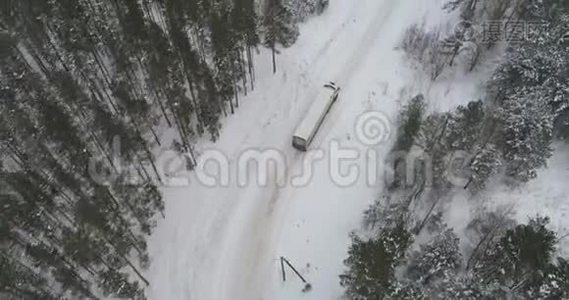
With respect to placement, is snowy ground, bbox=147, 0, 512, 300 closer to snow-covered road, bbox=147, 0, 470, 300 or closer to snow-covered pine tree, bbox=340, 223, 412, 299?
snow-covered road, bbox=147, 0, 470, 300

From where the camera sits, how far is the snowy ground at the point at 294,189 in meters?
41.1

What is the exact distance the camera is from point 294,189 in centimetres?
4566

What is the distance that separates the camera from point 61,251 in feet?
125

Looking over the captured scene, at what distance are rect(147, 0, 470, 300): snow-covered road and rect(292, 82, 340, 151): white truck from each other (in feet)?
3.61

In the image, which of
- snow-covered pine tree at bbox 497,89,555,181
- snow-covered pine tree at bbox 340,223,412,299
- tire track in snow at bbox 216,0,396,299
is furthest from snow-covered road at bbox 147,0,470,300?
snow-covered pine tree at bbox 497,89,555,181

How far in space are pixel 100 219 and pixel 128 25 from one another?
18094 millimetres

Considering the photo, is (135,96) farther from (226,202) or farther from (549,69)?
(549,69)

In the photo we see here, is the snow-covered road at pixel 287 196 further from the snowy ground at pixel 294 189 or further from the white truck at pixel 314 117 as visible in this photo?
the white truck at pixel 314 117

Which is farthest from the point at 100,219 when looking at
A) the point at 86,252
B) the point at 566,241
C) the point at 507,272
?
the point at 566,241

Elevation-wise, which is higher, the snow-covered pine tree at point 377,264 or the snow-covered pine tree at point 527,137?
the snow-covered pine tree at point 527,137

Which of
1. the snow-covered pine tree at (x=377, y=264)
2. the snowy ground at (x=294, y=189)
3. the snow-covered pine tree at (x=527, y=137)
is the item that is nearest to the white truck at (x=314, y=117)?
the snowy ground at (x=294, y=189)

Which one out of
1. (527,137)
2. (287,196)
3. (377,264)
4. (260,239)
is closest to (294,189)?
(287,196)

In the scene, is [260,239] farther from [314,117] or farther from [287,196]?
[314,117]

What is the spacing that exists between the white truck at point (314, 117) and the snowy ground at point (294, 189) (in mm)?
1090
